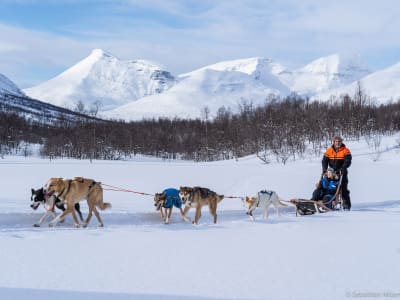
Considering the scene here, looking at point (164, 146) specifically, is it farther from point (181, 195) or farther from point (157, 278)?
point (157, 278)

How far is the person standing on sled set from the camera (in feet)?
26.6

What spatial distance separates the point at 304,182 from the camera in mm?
11875

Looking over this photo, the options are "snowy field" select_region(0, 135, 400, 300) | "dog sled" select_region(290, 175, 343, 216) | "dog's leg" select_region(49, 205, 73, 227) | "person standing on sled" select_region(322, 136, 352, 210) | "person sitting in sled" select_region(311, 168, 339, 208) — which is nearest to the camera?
"snowy field" select_region(0, 135, 400, 300)

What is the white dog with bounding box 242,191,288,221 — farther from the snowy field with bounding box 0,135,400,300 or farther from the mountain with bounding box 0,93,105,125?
the mountain with bounding box 0,93,105,125

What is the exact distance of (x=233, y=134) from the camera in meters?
47.6

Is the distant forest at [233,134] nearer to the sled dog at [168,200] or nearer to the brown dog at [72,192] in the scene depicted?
the sled dog at [168,200]

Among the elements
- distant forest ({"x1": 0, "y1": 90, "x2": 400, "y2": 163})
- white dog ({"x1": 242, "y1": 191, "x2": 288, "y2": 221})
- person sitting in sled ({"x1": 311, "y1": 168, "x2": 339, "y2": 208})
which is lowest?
white dog ({"x1": 242, "y1": 191, "x2": 288, "y2": 221})

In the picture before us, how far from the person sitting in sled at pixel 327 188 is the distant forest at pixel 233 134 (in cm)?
1764

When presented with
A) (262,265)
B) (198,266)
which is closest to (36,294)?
(198,266)

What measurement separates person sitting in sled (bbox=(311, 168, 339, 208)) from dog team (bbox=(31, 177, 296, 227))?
1116 millimetres

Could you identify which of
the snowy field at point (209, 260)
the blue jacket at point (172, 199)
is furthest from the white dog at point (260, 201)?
the blue jacket at point (172, 199)

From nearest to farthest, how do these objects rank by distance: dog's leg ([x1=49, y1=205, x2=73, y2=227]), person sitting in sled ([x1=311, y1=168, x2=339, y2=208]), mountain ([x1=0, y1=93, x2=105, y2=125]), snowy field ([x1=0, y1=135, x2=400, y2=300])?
snowy field ([x1=0, y1=135, x2=400, y2=300]), dog's leg ([x1=49, y1=205, x2=73, y2=227]), person sitting in sled ([x1=311, y1=168, x2=339, y2=208]), mountain ([x1=0, y1=93, x2=105, y2=125])

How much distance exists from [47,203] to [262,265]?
159 inches

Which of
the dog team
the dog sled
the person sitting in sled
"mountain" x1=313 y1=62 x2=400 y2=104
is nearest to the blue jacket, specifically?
the dog team
